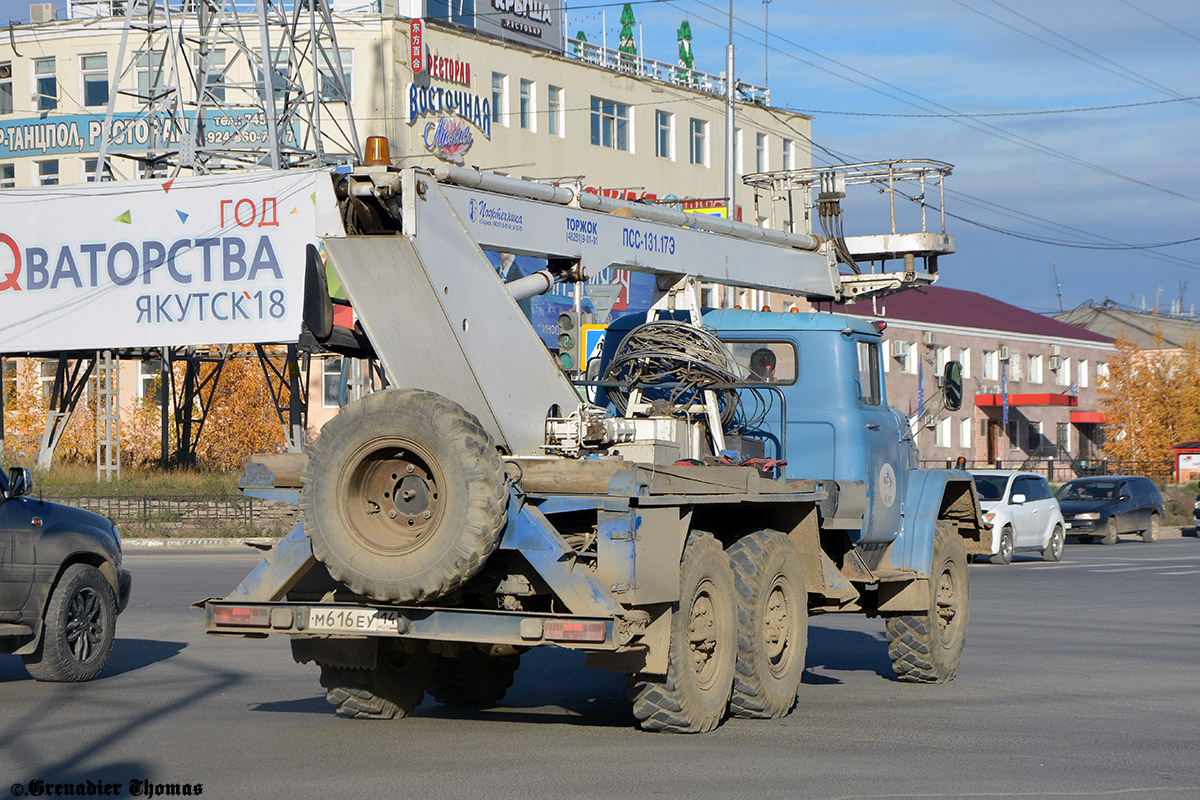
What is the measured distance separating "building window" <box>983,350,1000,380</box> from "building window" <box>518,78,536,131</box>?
89.1 ft

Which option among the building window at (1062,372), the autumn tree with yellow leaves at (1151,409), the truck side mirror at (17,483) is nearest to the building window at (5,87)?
the autumn tree with yellow leaves at (1151,409)

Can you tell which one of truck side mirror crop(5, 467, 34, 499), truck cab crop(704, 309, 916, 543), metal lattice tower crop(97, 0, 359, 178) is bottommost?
truck side mirror crop(5, 467, 34, 499)

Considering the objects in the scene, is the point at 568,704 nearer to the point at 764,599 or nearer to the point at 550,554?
the point at 764,599

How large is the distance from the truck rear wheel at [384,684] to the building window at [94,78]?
49.3 m

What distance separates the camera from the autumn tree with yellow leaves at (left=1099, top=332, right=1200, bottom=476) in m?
62.6

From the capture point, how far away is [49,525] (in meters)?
11.1

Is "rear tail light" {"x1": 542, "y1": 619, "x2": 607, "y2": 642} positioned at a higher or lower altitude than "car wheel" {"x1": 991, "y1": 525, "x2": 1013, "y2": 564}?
higher

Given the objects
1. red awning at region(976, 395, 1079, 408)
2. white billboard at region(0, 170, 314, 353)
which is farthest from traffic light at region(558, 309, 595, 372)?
red awning at region(976, 395, 1079, 408)

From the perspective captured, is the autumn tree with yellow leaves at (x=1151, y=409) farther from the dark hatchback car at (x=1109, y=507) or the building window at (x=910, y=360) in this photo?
the dark hatchback car at (x=1109, y=507)

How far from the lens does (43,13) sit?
5597 cm

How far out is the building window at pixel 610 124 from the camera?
59.7 meters

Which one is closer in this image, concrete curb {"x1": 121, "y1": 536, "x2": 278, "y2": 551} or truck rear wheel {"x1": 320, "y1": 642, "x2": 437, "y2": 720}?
truck rear wheel {"x1": 320, "y1": 642, "x2": 437, "y2": 720}


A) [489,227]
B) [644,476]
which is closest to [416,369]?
[489,227]

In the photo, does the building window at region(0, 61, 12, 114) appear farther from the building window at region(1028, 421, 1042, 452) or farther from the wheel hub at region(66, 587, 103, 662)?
the wheel hub at region(66, 587, 103, 662)
